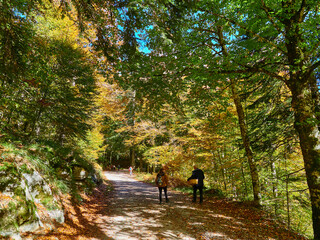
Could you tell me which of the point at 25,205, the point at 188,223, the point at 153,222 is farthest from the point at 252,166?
the point at 25,205

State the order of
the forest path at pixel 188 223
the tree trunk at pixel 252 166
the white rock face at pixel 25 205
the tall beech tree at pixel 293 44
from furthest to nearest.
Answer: the tree trunk at pixel 252 166 < the forest path at pixel 188 223 < the tall beech tree at pixel 293 44 < the white rock face at pixel 25 205

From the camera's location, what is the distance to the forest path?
4805mm

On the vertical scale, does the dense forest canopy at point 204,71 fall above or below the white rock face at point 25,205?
above

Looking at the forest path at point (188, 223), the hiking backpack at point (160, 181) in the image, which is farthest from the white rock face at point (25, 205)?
the hiking backpack at point (160, 181)

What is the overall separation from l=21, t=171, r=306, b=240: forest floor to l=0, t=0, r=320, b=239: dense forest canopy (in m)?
1.12

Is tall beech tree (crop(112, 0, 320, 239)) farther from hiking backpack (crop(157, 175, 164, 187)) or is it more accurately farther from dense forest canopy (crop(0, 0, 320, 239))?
hiking backpack (crop(157, 175, 164, 187))

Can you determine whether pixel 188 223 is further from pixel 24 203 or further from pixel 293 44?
pixel 293 44

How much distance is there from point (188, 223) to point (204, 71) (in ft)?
16.9

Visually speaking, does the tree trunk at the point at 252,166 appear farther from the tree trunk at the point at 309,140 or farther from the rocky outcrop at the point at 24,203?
the rocky outcrop at the point at 24,203

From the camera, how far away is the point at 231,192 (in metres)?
10.0

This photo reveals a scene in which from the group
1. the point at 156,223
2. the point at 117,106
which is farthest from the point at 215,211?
the point at 117,106

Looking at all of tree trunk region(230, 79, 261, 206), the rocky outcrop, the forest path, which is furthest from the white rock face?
tree trunk region(230, 79, 261, 206)

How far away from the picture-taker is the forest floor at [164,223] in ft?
15.4

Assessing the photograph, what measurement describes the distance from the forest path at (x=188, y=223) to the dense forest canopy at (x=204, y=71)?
1078 millimetres
